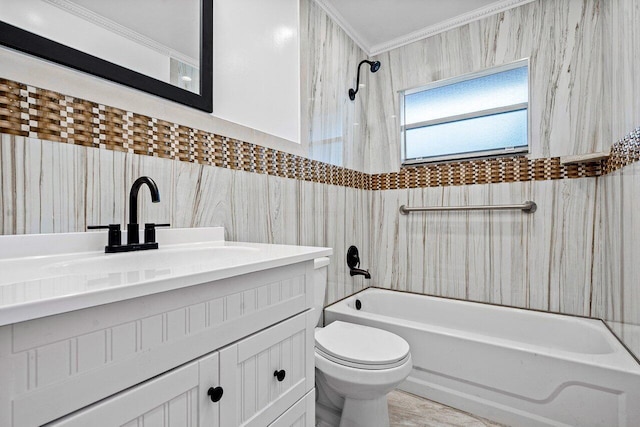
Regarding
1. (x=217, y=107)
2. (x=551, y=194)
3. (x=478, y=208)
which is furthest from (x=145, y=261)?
(x=551, y=194)

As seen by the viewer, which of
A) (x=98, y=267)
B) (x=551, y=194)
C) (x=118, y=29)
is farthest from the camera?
(x=551, y=194)

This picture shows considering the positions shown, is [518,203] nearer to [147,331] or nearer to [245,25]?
[245,25]

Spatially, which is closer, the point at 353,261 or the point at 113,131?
the point at 113,131

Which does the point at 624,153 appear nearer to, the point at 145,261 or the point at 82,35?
A: the point at 145,261

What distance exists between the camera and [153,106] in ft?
3.62

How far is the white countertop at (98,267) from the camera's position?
1.36 ft

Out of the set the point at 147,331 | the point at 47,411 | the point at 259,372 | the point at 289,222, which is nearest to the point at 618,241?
the point at 289,222

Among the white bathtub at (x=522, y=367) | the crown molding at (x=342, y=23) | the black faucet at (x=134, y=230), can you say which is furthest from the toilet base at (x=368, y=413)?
the crown molding at (x=342, y=23)

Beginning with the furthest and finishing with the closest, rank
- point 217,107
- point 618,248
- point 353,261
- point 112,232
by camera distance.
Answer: point 353,261
point 618,248
point 217,107
point 112,232

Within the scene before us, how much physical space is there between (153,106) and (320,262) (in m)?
1.02

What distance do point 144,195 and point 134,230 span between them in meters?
0.15

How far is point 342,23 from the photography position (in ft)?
7.55

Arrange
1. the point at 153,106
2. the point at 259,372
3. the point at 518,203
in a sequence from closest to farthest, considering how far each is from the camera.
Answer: the point at 259,372, the point at 153,106, the point at 518,203

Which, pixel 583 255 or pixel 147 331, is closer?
pixel 147 331
